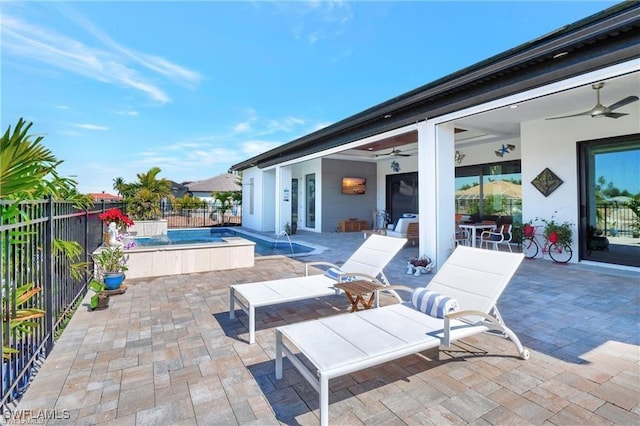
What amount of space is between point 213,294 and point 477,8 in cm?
876

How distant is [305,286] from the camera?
3842 millimetres

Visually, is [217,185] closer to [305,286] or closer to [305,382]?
[305,286]

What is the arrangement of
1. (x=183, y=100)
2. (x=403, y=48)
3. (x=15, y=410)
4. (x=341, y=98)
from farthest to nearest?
(x=341, y=98) → (x=183, y=100) → (x=403, y=48) → (x=15, y=410)

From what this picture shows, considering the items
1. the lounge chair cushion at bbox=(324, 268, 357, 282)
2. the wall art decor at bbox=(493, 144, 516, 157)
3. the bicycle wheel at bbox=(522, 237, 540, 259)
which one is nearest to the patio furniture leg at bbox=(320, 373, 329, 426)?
the lounge chair cushion at bbox=(324, 268, 357, 282)

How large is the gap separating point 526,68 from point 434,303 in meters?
3.73

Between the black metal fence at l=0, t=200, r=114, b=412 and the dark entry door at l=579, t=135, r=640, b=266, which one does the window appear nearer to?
the dark entry door at l=579, t=135, r=640, b=266

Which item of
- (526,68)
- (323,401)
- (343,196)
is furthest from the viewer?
(343,196)

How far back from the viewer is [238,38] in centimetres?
909

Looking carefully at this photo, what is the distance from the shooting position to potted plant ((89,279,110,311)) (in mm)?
3939

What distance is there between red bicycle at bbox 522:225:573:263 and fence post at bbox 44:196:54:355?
28.3 feet

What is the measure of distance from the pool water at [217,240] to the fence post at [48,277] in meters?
4.17

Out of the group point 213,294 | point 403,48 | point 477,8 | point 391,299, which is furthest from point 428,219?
point 403,48

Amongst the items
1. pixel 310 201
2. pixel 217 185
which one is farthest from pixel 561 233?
pixel 217 185

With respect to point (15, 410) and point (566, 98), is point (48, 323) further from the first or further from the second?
point (566, 98)
